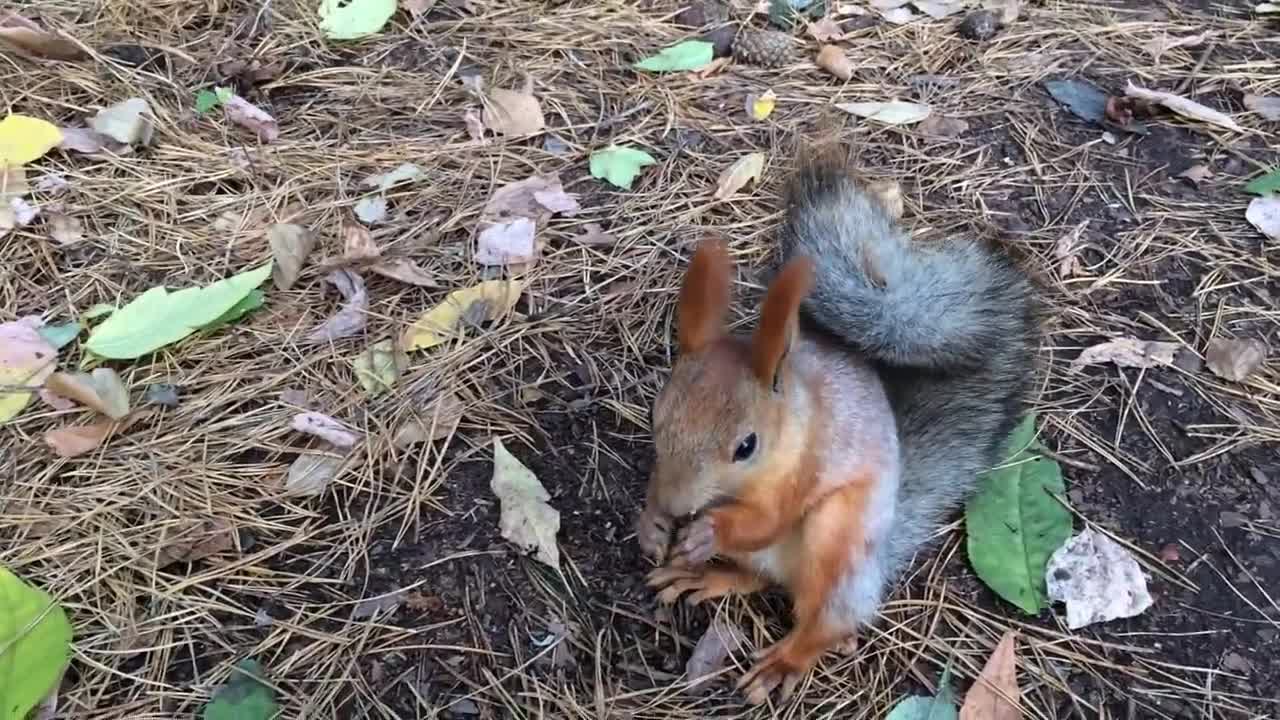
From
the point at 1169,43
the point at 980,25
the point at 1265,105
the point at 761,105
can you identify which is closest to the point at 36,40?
the point at 761,105

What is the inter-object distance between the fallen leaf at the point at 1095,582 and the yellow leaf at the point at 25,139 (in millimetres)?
2240

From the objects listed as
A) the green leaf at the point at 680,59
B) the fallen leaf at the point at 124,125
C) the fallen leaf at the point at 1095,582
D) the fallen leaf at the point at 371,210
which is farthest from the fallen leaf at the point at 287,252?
the fallen leaf at the point at 1095,582

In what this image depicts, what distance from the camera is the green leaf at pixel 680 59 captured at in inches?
95.7

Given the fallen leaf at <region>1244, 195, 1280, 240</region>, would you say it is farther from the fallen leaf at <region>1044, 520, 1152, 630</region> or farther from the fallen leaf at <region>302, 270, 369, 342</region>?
the fallen leaf at <region>302, 270, 369, 342</region>

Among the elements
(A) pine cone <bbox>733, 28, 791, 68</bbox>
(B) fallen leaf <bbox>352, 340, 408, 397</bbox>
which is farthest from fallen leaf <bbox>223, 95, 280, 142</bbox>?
(A) pine cone <bbox>733, 28, 791, 68</bbox>

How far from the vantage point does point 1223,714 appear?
1363 mm

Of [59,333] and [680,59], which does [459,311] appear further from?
[680,59]

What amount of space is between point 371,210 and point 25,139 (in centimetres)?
82

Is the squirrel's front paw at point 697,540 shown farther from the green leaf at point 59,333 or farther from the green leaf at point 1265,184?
the green leaf at point 1265,184

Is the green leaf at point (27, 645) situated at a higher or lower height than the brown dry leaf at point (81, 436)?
lower

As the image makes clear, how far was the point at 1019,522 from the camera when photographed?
1576 mm

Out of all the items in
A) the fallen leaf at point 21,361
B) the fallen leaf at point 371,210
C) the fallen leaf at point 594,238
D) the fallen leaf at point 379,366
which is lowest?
the fallen leaf at point 379,366

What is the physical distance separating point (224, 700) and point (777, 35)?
6.62ft

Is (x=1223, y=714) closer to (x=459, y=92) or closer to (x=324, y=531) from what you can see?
(x=324, y=531)
